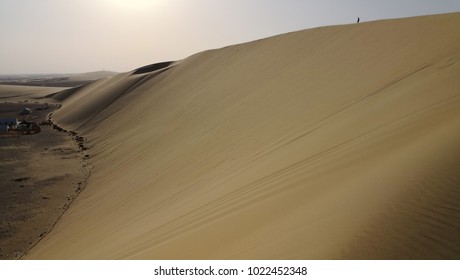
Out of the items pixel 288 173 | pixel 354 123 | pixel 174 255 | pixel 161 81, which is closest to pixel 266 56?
pixel 161 81

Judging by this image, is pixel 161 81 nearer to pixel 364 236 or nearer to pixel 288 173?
pixel 288 173

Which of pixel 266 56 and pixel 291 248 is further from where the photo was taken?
pixel 266 56

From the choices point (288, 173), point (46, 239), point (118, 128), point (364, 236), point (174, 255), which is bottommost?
point (46, 239)

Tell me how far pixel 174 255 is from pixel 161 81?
2077 cm

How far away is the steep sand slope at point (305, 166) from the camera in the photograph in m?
2.67

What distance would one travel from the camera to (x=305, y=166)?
4.48 metres

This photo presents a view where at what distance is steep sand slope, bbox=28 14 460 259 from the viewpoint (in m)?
2.67

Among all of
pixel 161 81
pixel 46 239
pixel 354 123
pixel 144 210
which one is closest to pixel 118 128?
pixel 161 81

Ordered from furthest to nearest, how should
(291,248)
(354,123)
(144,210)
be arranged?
(144,210)
(354,123)
(291,248)

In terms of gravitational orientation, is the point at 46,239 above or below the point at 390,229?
below

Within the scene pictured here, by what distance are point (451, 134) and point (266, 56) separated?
1313 centimetres

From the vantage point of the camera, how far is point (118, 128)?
16.9 metres

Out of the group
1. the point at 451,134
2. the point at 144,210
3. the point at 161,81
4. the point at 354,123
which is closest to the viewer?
the point at 451,134
